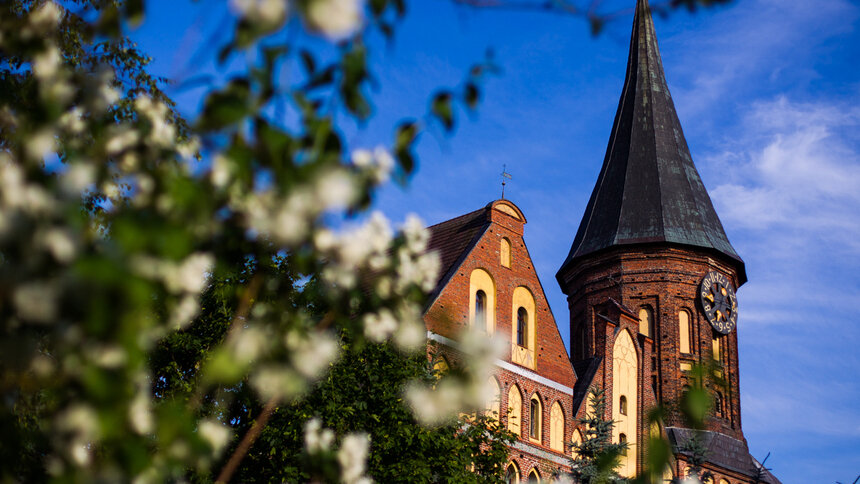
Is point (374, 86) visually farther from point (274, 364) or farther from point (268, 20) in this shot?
point (274, 364)

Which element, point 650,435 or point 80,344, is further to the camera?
point 650,435

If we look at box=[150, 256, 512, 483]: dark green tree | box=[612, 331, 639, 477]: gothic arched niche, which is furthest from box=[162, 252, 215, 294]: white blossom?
box=[612, 331, 639, 477]: gothic arched niche

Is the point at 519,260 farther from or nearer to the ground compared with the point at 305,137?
farther from the ground

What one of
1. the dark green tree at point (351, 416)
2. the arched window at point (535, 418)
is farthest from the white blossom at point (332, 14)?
the arched window at point (535, 418)

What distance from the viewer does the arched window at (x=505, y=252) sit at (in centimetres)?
2342

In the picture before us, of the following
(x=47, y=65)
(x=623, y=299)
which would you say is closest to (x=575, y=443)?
(x=623, y=299)

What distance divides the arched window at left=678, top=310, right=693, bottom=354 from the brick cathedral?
1.9 inches

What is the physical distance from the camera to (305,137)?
2.78 meters

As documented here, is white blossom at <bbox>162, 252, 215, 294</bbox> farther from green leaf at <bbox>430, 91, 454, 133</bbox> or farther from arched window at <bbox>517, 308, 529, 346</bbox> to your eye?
arched window at <bbox>517, 308, 529, 346</bbox>

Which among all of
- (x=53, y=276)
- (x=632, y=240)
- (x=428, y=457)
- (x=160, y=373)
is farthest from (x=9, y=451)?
(x=632, y=240)

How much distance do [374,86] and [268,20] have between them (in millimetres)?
702

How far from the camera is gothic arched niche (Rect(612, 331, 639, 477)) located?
26.3 meters

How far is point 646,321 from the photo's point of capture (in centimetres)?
3531

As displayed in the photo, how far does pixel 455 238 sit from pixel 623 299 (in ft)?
43.6
